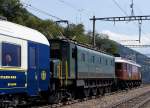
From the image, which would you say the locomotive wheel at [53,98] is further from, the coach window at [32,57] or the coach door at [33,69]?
the coach window at [32,57]

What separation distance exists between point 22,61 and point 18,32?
3.71ft

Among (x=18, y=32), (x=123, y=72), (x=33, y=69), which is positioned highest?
(x=18, y=32)

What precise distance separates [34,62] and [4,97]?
2.69 meters

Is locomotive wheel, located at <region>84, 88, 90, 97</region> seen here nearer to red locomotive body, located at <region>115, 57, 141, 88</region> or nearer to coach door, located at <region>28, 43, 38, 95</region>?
coach door, located at <region>28, 43, 38, 95</region>

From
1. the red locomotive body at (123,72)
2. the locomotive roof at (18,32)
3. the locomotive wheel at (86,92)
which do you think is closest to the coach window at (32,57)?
the locomotive roof at (18,32)

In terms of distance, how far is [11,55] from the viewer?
17375mm

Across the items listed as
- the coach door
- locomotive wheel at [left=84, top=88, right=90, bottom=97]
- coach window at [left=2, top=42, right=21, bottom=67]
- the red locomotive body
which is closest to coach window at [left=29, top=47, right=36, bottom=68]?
the coach door

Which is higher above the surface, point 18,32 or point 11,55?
point 18,32

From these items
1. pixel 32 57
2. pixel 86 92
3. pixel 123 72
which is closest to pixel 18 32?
pixel 32 57

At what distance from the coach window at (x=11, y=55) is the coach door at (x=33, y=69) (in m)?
1.08

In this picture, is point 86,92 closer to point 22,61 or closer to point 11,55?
point 22,61

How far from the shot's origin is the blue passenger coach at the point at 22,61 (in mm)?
16837

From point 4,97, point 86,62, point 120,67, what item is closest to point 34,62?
point 4,97

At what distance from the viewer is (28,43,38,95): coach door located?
19.0m
